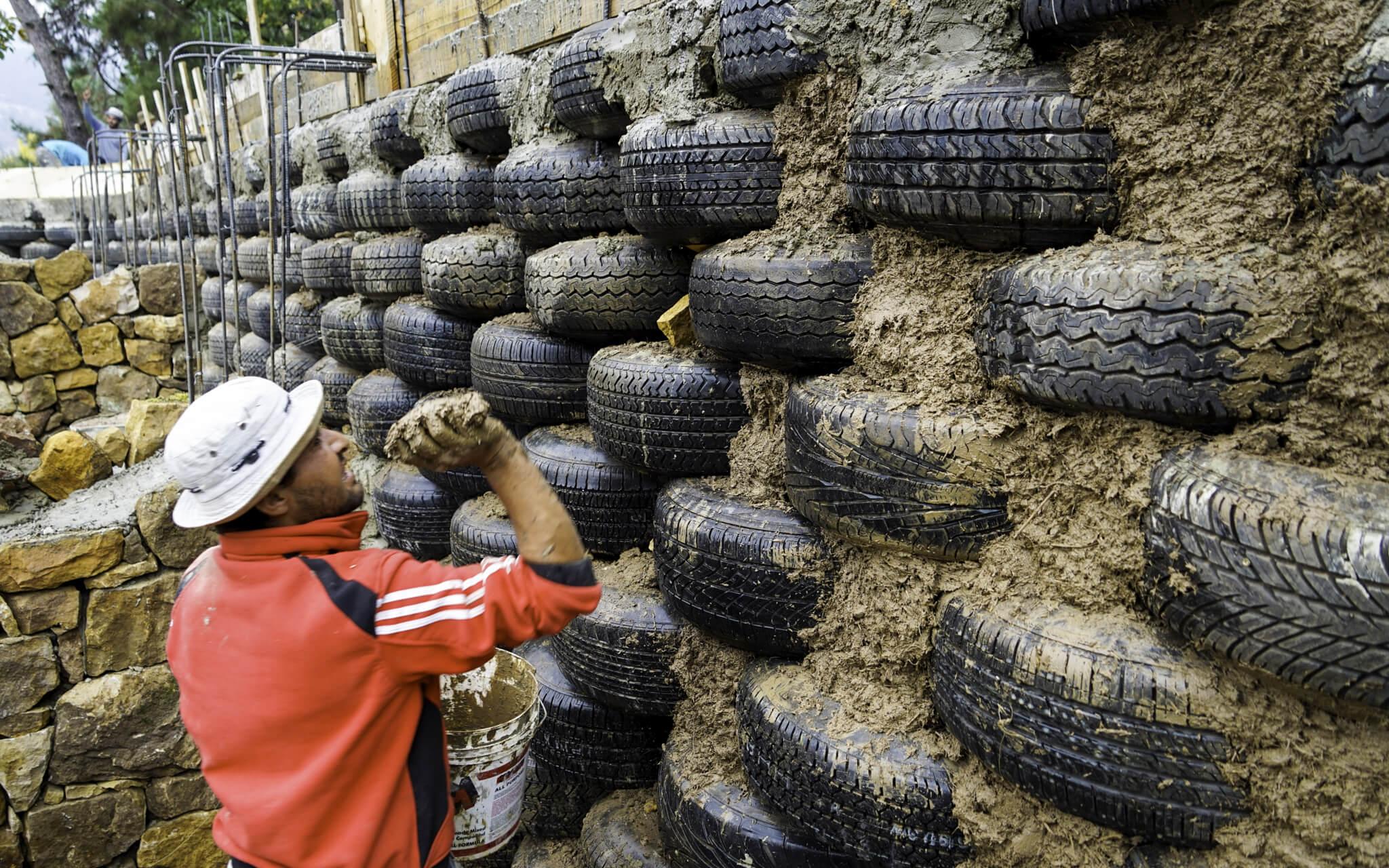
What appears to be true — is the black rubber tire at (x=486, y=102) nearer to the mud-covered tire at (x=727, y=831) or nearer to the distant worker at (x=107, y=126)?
the mud-covered tire at (x=727, y=831)

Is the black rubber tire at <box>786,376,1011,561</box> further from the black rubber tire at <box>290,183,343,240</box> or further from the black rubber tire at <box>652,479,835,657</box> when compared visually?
the black rubber tire at <box>290,183,343,240</box>

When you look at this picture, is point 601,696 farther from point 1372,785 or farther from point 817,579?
point 1372,785

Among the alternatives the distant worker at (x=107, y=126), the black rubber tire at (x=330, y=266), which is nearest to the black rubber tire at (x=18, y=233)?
the distant worker at (x=107, y=126)

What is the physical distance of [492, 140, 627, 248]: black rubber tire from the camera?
3.21 metres

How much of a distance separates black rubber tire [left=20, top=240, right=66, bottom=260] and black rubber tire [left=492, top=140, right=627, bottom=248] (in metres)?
12.5

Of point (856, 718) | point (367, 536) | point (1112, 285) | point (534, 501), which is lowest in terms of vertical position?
point (367, 536)

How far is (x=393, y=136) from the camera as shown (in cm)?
454

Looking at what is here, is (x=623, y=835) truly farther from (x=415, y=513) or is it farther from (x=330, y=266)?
(x=330, y=266)

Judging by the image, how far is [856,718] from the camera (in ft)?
7.22

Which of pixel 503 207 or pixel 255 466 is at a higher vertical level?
pixel 503 207

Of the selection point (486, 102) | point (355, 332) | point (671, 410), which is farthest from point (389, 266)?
point (671, 410)

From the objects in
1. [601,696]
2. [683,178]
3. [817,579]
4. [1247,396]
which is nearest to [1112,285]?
[1247,396]

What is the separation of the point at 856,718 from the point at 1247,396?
114cm

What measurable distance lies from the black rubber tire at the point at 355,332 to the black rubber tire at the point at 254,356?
1511 mm
